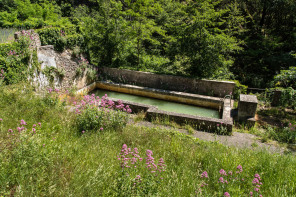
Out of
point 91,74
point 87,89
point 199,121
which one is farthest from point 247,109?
point 91,74

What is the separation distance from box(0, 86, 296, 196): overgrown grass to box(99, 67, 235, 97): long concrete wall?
460 cm

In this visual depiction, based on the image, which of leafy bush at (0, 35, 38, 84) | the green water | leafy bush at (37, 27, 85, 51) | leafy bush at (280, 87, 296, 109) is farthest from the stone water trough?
leafy bush at (0, 35, 38, 84)

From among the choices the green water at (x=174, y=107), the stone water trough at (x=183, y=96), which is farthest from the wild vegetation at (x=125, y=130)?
the green water at (x=174, y=107)

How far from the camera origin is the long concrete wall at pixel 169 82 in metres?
9.28

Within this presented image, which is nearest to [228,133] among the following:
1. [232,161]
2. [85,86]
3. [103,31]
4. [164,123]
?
[164,123]

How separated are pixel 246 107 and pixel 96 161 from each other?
5.34 metres

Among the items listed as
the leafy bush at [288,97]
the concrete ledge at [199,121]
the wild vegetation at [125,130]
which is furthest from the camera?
the leafy bush at [288,97]

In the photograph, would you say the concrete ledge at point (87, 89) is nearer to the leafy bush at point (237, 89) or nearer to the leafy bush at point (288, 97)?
the leafy bush at point (237, 89)

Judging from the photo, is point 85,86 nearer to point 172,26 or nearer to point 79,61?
point 79,61

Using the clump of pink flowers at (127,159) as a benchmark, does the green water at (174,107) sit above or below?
below

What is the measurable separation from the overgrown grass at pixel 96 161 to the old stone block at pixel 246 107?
8.67 ft

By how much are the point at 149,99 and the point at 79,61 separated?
12.4ft

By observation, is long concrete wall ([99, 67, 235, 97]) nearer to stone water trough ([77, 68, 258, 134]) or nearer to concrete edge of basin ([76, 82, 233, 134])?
stone water trough ([77, 68, 258, 134])

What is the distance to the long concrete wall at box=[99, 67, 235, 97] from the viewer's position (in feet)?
30.5
